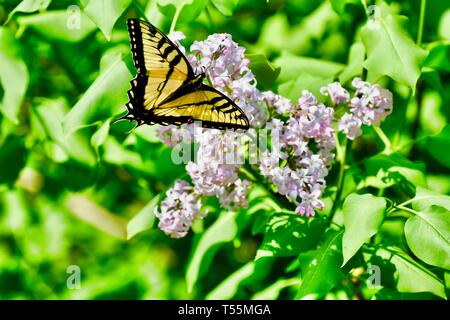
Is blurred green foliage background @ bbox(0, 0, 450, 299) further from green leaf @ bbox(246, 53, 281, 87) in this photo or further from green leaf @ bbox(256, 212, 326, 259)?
green leaf @ bbox(256, 212, 326, 259)

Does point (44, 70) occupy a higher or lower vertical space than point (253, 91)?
lower

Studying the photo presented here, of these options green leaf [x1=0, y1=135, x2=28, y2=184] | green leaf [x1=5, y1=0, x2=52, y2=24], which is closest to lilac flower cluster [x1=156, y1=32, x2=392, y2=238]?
green leaf [x1=5, y1=0, x2=52, y2=24]

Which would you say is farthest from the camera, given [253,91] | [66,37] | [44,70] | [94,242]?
[94,242]

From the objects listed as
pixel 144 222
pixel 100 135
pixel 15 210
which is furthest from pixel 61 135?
pixel 15 210

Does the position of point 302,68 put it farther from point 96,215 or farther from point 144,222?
point 96,215

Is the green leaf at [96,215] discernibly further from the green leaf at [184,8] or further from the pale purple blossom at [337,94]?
the pale purple blossom at [337,94]

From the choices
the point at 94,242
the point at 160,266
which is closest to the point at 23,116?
the point at 160,266

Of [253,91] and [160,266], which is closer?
[253,91]

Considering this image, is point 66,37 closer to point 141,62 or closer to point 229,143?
point 141,62
